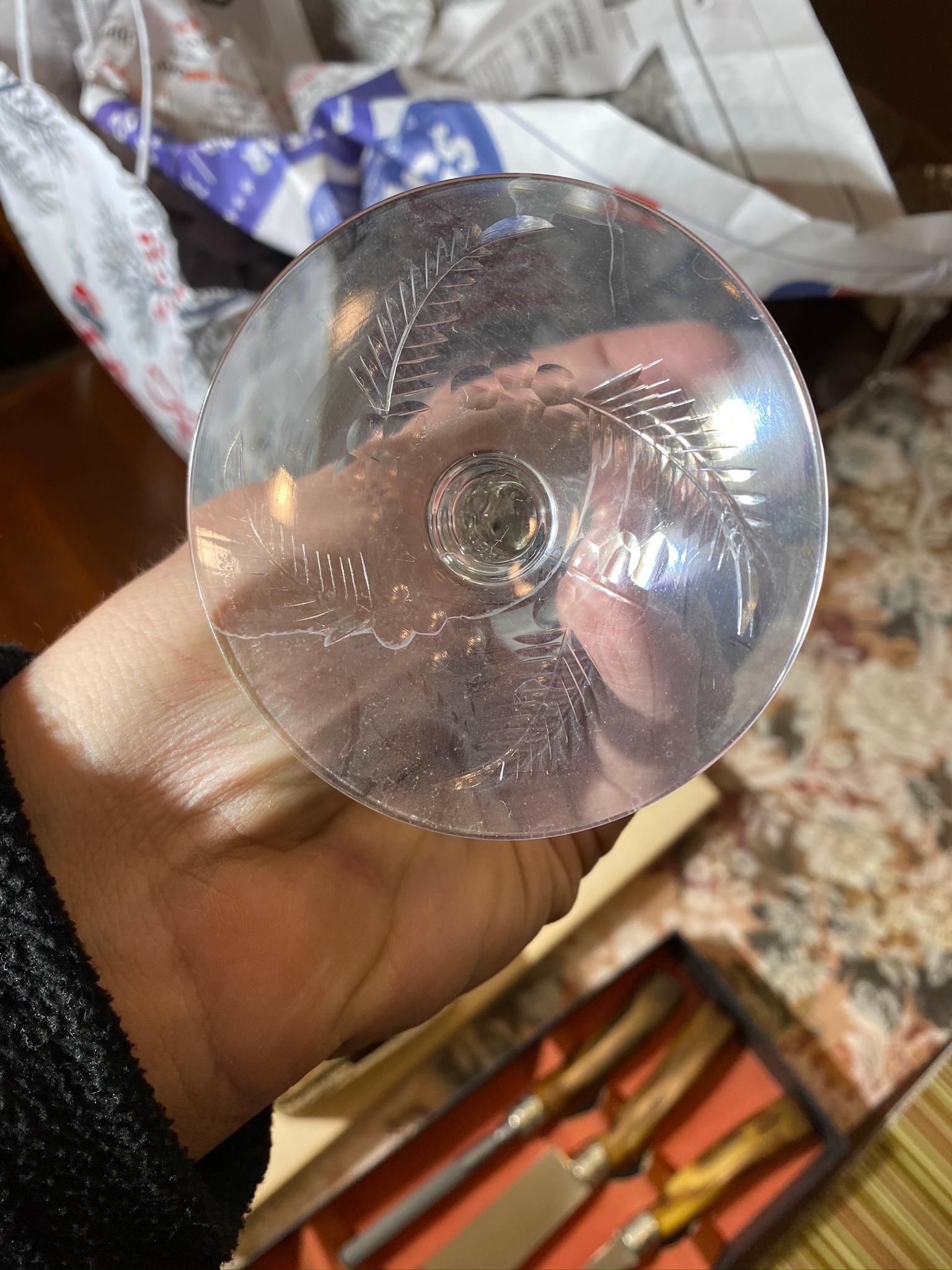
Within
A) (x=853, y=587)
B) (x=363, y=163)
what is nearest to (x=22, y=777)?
(x=363, y=163)

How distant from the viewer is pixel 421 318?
33 cm

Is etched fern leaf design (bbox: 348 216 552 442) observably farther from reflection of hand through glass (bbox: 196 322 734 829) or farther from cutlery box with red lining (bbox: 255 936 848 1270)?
cutlery box with red lining (bbox: 255 936 848 1270)

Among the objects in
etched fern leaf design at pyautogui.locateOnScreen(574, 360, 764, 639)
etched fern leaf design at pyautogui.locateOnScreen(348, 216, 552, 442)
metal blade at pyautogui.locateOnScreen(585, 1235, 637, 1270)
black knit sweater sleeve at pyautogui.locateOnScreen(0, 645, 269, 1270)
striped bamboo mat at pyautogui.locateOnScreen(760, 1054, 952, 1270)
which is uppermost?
etched fern leaf design at pyautogui.locateOnScreen(348, 216, 552, 442)

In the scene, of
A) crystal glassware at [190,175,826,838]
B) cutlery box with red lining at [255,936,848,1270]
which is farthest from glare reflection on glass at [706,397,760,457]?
cutlery box with red lining at [255,936,848,1270]

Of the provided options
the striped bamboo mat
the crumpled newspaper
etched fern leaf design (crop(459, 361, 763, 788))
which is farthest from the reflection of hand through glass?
the striped bamboo mat

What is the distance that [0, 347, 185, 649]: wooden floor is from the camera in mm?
530

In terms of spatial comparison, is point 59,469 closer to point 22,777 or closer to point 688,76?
point 22,777

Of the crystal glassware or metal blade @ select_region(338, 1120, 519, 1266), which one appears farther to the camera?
metal blade @ select_region(338, 1120, 519, 1266)

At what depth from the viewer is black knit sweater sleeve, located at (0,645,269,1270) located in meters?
0.28

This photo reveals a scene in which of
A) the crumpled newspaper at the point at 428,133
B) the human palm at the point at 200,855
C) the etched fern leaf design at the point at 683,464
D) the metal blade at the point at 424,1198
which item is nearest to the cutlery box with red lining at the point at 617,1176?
the metal blade at the point at 424,1198

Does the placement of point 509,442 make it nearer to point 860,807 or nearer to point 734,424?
point 734,424

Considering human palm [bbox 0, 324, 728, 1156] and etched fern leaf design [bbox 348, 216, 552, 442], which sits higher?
etched fern leaf design [bbox 348, 216, 552, 442]

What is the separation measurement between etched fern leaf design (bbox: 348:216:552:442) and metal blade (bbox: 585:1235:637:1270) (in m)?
0.40

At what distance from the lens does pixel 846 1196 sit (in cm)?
49
